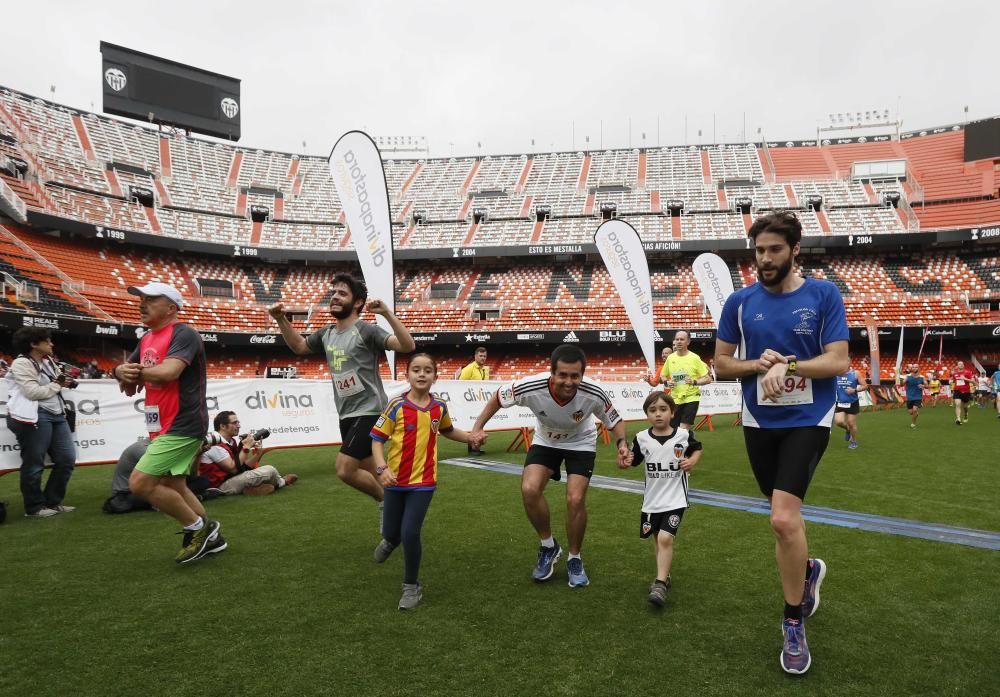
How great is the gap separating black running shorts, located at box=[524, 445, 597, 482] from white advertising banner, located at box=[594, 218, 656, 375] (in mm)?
9770

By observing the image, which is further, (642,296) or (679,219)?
(679,219)

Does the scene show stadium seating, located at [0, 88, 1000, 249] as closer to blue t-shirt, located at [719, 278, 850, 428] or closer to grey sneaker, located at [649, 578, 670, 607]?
grey sneaker, located at [649, 578, 670, 607]

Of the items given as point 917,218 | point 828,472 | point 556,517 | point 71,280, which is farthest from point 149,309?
point 917,218

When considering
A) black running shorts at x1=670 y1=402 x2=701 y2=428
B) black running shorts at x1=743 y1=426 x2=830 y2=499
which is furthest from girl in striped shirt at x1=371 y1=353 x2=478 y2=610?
black running shorts at x1=670 y1=402 x2=701 y2=428

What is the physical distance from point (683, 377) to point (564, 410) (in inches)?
191

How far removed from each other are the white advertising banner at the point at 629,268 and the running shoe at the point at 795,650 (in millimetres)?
10971

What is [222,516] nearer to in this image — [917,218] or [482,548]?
[482,548]

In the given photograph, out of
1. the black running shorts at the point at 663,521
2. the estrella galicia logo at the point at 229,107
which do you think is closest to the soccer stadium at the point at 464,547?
the black running shorts at the point at 663,521

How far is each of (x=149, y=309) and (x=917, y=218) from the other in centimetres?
4111

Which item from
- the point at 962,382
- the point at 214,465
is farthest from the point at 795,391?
the point at 962,382

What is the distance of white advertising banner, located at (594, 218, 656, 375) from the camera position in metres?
13.5

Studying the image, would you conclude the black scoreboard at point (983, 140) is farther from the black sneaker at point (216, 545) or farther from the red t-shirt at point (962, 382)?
the black sneaker at point (216, 545)

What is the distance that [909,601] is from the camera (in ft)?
11.4

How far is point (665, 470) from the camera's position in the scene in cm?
389
